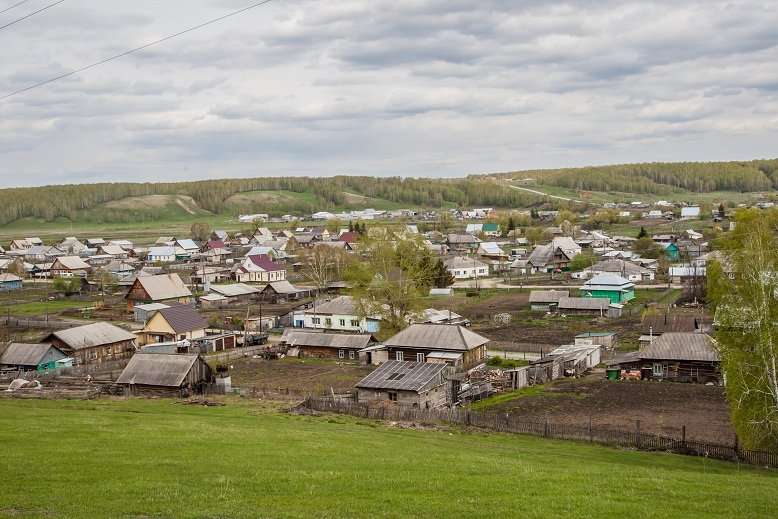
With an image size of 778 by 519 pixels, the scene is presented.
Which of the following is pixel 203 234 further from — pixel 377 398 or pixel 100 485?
pixel 100 485

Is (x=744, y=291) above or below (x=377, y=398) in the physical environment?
above

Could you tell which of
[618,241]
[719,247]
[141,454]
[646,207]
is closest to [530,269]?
[618,241]

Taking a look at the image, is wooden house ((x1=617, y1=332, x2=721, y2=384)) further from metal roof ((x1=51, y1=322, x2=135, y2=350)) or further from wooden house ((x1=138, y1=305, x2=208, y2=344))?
metal roof ((x1=51, y1=322, x2=135, y2=350))

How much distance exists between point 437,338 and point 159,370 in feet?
52.7

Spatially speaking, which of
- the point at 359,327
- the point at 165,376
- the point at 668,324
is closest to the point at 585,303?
the point at 668,324

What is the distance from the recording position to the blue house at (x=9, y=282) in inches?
3580

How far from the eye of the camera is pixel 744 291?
22281mm

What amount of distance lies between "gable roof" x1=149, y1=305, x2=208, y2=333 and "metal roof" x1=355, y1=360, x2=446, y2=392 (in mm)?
22944

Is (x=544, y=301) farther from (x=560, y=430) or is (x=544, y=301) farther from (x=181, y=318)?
(x=560, y=430)

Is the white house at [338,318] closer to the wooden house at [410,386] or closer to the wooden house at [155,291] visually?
the wooden house at [155,291]

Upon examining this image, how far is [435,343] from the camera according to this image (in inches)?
1727

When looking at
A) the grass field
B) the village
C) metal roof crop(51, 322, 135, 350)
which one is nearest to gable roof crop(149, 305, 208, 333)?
the village

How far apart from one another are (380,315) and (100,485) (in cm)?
3989

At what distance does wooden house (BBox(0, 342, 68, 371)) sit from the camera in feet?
141
